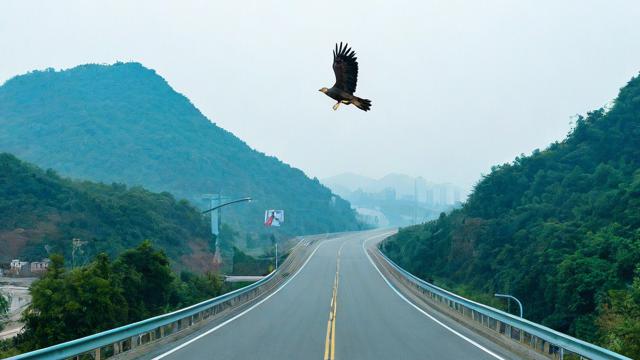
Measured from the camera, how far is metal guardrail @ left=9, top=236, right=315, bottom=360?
11719 mm

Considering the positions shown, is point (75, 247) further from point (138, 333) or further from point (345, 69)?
point (345, 69)

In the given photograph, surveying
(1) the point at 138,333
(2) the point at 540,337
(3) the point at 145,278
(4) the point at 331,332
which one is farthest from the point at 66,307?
(2) the point at 540,337

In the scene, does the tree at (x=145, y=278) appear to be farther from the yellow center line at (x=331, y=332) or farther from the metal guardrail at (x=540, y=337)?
the metal guardrail at (x=540, y=337)

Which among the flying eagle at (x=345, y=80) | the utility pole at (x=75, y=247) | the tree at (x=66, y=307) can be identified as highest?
the flying eagle at (x=345, y=80)

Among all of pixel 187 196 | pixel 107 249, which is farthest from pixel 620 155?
pixel 187 196

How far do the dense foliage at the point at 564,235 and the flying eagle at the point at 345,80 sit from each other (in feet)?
40.1

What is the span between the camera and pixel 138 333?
50.3ft

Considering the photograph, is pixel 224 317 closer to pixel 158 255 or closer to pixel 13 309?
pixel 158 255

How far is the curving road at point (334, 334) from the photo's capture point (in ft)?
50.1

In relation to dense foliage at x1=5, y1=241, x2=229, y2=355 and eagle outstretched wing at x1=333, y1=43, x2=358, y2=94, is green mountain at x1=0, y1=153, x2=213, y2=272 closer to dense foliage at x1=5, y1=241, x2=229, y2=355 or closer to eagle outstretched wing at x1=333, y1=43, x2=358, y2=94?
dense foliage at x1=5, y1=241, x2=229, y2=355

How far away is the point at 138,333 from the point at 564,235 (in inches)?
1686

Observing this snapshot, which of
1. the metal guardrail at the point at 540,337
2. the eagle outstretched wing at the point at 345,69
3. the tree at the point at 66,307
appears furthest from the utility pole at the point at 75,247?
the eagle outstretched wing at the point at 345,69

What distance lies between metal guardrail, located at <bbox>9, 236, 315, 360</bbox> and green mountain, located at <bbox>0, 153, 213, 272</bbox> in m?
40.6

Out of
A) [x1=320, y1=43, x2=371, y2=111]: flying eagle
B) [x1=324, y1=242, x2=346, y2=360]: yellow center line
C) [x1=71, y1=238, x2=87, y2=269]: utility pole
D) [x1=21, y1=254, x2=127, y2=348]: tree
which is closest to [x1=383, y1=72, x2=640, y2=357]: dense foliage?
[x1=324, y1=242, x2=346, y2=360]: yellow center line
